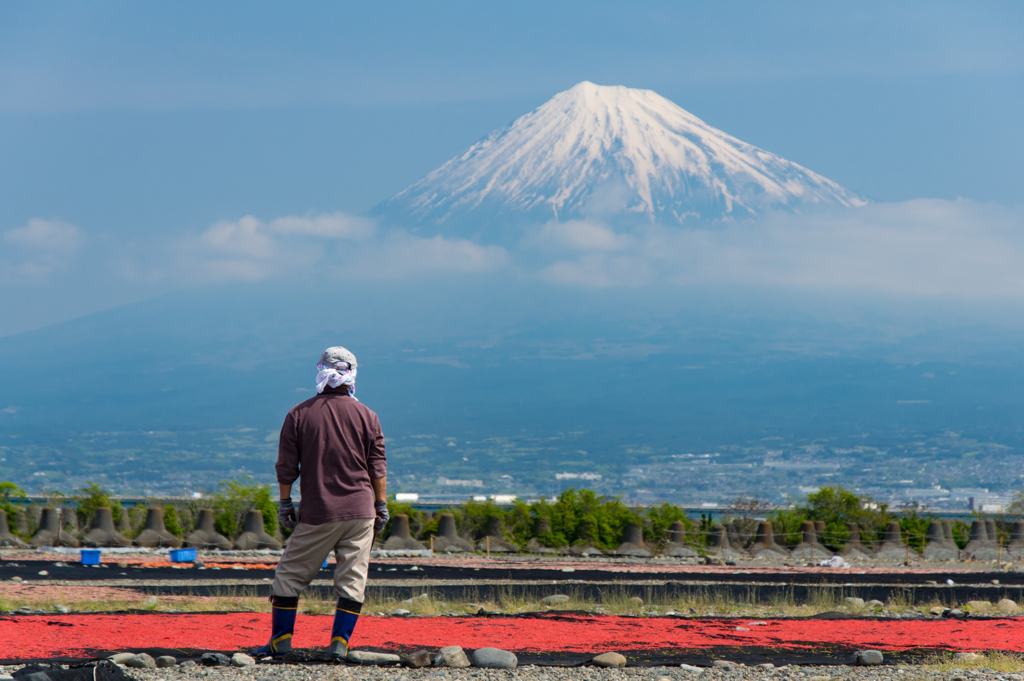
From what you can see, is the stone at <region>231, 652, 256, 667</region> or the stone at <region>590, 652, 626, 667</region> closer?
the stone at <region>231, 652, 256, 667</region>

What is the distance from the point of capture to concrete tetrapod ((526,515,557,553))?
27.7 meters

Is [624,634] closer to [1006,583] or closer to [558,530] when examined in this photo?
[1006,583]

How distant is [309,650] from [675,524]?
20.7 metres

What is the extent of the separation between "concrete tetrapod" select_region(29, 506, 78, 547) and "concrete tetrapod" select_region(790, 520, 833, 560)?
1723cm

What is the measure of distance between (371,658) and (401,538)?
66.1 feet

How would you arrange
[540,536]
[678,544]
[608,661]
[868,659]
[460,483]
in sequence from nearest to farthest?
1. [608,661]
2. [868,659]
3. [678,544]
4. [540,536]
5. [460,483]

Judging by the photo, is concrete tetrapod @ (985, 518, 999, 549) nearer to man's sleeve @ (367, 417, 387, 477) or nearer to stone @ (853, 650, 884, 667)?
stone @ (853, 650, 884, 667)

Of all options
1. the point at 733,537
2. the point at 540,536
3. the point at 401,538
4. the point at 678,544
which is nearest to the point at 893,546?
the point at 733,537

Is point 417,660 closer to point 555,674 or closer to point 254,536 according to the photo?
point 555,674

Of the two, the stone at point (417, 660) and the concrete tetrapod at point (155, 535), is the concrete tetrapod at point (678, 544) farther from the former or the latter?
the stone at point (417, 660)

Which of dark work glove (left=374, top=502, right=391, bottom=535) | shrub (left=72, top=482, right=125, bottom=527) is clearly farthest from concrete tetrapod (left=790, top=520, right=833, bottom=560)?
dark work glove (left=374, top=502, right=391, bottom=535)

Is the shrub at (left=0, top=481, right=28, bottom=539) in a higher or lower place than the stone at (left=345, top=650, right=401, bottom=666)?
higher

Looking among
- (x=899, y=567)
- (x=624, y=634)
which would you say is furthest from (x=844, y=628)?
(x=899, y=567)

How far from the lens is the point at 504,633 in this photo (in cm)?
973
